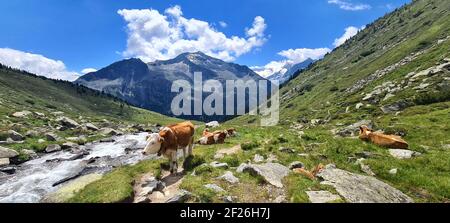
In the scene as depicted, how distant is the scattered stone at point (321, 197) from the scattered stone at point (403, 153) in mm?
9672

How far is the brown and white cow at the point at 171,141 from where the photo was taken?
757 inches

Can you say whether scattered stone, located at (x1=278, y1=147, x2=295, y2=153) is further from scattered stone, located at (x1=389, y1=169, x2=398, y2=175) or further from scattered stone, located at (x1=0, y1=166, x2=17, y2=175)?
scattered stone, located at (x1=0, y1=166, x2=17, y2=175)

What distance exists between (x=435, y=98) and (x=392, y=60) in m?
88.2

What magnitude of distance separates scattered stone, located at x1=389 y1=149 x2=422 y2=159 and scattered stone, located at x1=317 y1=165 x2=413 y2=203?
6.83 metres

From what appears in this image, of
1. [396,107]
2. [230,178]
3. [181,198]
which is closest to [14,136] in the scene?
[230,178]

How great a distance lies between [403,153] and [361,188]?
9.21 meters

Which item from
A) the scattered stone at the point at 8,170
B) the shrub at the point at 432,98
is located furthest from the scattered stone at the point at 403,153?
the shrub at the point at 432,98

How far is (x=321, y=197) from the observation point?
1395 cm

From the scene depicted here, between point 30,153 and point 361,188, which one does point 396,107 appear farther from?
point 30,153

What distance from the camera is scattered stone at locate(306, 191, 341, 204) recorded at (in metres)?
13.5

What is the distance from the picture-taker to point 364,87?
410ft

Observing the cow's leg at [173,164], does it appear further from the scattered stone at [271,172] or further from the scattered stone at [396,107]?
the scattered stone at [396,107]

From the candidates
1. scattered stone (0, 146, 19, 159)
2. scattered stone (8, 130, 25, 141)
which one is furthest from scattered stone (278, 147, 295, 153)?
scattered stone (8, 130, 25, 141)
